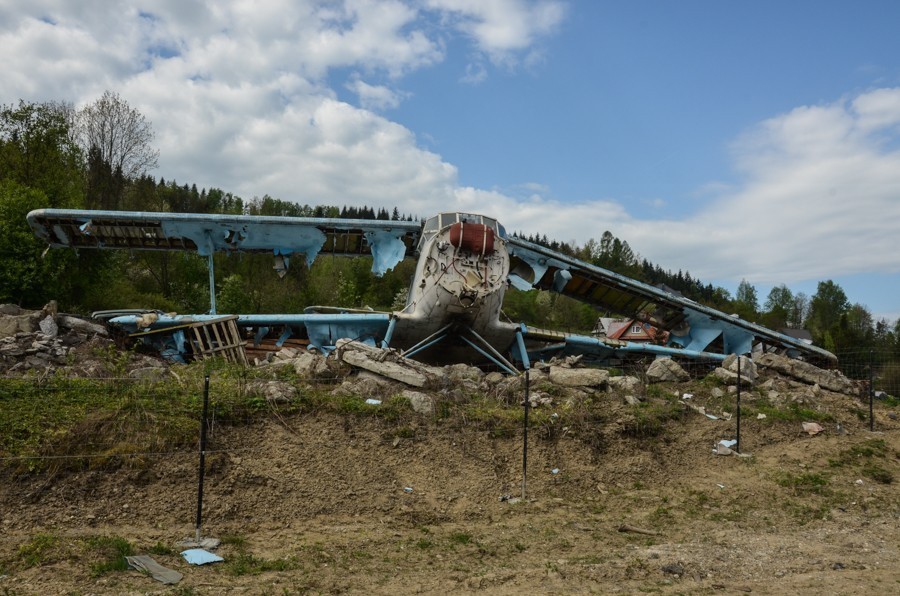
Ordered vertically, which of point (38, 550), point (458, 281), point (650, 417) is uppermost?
point (458, 281)

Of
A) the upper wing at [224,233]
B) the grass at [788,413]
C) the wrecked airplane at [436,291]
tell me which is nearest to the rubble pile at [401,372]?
the grass at [788,413]

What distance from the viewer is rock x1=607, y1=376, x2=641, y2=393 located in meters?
12.3

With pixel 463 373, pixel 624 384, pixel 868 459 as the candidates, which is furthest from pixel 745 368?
pixel 463 373

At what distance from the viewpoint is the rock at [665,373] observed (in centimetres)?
1401

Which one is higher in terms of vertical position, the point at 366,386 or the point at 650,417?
the point at 366,386

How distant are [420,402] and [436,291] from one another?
4815 mm

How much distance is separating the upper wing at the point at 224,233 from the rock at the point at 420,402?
26.4 ft

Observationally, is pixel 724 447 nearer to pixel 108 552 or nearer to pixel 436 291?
pixel 436 291

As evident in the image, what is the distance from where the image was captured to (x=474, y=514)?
786cm

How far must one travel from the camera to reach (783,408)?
12.3m

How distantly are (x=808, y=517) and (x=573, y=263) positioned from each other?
11.0 m

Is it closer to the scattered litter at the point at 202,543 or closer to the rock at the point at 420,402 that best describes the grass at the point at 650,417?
the rock at the point at 420,402

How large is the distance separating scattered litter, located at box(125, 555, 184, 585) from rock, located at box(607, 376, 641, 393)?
8.66 metres

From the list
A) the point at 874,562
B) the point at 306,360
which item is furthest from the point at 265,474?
the point at 874,562
